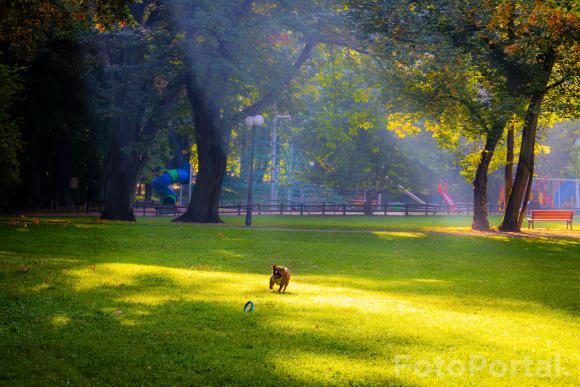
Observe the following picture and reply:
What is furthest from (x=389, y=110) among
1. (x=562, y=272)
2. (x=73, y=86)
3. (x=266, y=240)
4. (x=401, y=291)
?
(x=401, y=291)

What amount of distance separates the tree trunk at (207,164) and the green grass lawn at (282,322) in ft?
55.5

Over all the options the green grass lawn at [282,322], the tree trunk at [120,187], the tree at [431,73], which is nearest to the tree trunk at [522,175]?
the tree at [431,73]

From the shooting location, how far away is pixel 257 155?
7675 centimetres

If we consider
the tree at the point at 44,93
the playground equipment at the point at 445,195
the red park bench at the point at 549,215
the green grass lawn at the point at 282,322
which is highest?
the tree at the point at 44,93

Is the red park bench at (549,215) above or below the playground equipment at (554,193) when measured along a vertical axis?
below

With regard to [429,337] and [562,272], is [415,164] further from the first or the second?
[429,337]

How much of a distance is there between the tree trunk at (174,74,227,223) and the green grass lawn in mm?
16918

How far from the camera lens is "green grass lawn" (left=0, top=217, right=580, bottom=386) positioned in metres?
7.89

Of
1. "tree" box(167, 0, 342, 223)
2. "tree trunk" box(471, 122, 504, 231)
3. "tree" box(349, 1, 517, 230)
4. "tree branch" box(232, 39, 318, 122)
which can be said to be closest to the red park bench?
"tree trunk" box(471, 122, 504, 231)

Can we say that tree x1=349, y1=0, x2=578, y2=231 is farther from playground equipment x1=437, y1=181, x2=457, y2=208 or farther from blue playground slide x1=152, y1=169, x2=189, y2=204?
playground equipment x1=437, y1=181, x2=457, y2=208

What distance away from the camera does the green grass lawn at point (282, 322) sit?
25.9 feet

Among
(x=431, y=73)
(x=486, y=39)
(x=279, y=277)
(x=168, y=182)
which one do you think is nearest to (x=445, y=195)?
(x=168, y=182)

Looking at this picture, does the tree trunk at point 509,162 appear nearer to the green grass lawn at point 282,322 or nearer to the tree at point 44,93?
the green grass lawn at point 282,322

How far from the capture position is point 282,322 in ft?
34.1
